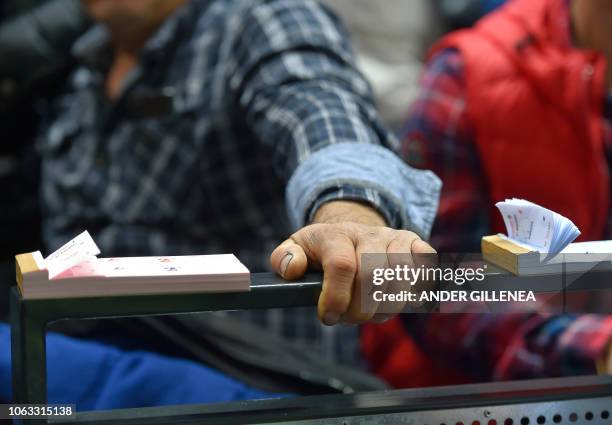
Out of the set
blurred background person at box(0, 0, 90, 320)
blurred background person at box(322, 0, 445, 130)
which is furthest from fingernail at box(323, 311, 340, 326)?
blurred background person at box(322, 0, 445, 130)

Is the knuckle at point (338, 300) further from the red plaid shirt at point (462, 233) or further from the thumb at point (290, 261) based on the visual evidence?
the red plaid shirt at point (462, 233)

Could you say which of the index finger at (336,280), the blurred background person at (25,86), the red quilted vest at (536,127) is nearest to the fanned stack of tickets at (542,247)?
the index finger at (336,280)

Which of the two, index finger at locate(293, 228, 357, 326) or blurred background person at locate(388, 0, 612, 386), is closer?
index finger at locate(293, 228, 357, 326)

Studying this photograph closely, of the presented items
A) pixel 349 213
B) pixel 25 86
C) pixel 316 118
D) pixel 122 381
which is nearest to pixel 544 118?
pixel 316 118

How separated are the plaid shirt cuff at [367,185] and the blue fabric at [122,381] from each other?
203 mm

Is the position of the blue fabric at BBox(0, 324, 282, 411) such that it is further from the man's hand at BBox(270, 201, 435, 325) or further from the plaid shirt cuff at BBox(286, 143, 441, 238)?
the man's hand at BBox(270, 201, 435, 325)

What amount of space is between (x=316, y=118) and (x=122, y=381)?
1.26ft

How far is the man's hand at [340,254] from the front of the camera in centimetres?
69

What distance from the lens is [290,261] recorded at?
0.70 meters

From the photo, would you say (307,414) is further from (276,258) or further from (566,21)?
(566,21)

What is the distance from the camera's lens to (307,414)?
2.26ft

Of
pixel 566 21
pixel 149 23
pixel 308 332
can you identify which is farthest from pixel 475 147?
pixel 149 23

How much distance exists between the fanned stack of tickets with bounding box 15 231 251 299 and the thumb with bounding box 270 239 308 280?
39 millimetres

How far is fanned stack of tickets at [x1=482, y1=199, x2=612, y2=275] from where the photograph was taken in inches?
27.5
